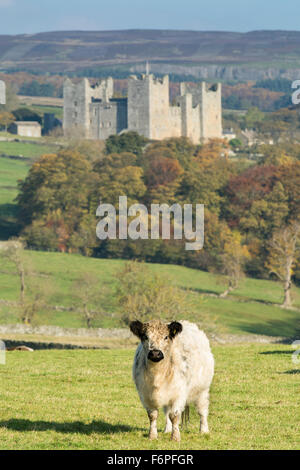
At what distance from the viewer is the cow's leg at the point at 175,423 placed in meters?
11.0

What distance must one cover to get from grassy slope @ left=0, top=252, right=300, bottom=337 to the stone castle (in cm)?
7115

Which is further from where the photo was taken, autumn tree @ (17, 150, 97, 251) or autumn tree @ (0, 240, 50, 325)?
autumn tree @ (17, 150, 97, 251)

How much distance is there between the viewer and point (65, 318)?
61.2 m

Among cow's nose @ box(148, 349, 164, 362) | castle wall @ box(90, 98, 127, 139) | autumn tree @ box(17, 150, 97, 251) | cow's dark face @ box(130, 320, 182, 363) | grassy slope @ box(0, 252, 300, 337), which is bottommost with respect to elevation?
grassy slope @ box(0, 252, 300, 337)

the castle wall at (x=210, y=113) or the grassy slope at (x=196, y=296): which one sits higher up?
the castle wall at (x=210, y=113)

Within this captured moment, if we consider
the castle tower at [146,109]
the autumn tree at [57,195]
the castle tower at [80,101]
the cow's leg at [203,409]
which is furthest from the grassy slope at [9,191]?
the cow's leg at [203,409]

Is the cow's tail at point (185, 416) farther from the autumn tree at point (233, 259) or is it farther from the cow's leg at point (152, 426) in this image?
the autumn tree at point (233, 259)

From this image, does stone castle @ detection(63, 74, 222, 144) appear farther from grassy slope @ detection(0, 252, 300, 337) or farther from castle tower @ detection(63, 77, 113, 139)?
grassy slope @ detection(0, 252, 300, 337)

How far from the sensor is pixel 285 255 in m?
76.9

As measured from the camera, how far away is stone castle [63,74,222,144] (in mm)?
152625

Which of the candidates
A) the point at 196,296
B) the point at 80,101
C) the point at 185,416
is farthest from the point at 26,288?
the point at 80,101

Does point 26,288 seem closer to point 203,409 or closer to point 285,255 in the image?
point 285,255

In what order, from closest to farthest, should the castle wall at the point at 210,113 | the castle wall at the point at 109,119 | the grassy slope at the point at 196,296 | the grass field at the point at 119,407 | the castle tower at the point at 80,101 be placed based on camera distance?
the grass field at the point at 119,407, the grassy slope at the point at 196,296, the castle wall at the point at 109,119, the castle tower at the point at 80,101, the castle wall at the point at 210,113

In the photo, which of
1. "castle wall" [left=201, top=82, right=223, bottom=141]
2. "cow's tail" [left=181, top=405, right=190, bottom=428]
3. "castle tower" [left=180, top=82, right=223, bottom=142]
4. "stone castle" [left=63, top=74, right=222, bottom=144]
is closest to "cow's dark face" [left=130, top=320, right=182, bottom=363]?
"cow's tail" [left=181, top=405, right=190, bottom=428]
